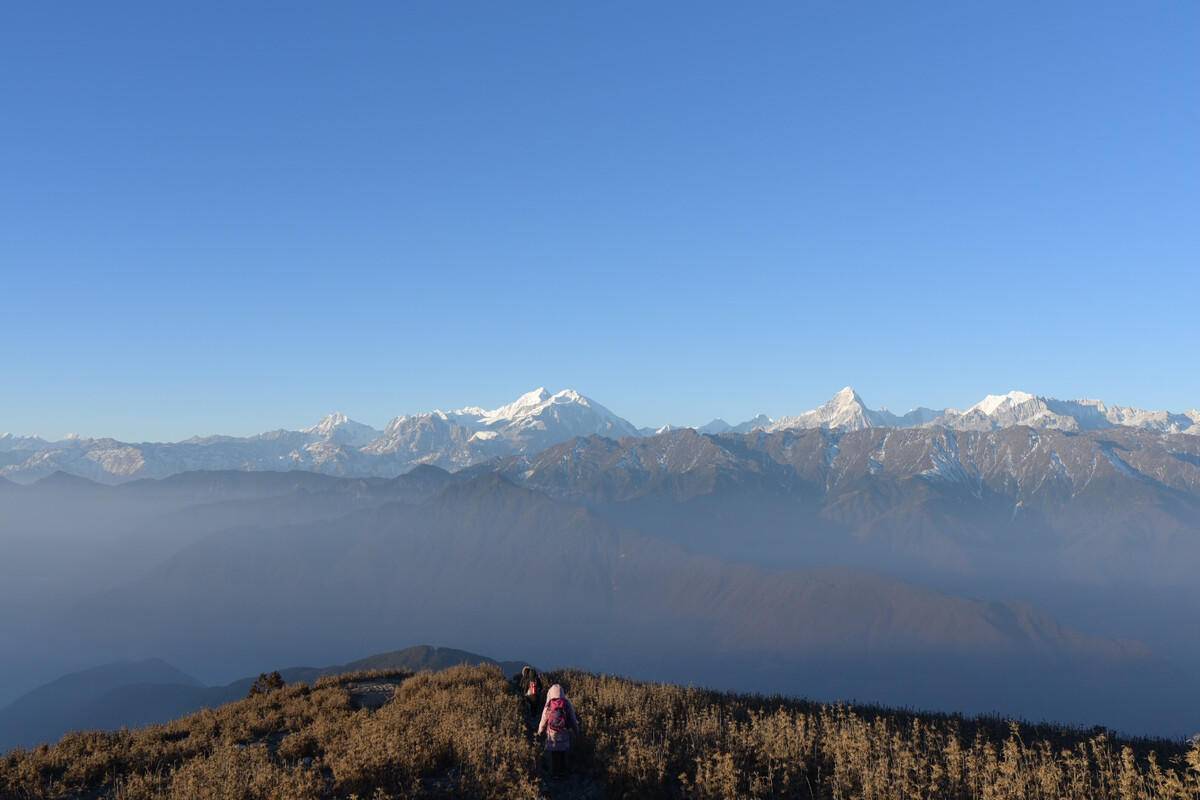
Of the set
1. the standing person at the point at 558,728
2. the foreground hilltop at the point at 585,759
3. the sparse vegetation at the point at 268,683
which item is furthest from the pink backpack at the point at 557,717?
the sparse vegetation at the point at 268,683

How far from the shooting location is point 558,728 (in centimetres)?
1717

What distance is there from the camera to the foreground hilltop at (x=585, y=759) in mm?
14984

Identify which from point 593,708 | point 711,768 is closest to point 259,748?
point 593,708

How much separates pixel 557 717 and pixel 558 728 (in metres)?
0.27

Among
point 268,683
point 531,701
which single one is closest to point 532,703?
point 531,701

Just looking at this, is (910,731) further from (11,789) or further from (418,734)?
(11,789)

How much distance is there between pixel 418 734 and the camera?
1761 centimetres

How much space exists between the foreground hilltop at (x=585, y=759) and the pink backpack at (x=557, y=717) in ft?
2.95

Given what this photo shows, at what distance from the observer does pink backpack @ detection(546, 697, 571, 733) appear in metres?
17.2

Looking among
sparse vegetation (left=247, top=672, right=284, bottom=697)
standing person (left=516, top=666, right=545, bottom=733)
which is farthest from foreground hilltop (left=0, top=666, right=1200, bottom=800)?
sparse vegetation (left=247, top=672, right=284, bottom=697)

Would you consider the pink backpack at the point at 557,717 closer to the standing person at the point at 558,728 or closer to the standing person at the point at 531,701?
the standing person at the point at 558,728

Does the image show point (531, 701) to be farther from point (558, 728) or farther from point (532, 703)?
point (558, 728)

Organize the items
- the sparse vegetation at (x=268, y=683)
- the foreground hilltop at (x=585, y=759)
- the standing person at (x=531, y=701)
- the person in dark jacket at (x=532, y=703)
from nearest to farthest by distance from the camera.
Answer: the foreground hilltop at (x=585, y=759) → the person in dark jacket at (x=532, y=703) → the standing person at (x=531, y=701) → the sparse vegetation at (x=268, y=683)

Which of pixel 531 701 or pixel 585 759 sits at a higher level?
pixel 531 701
